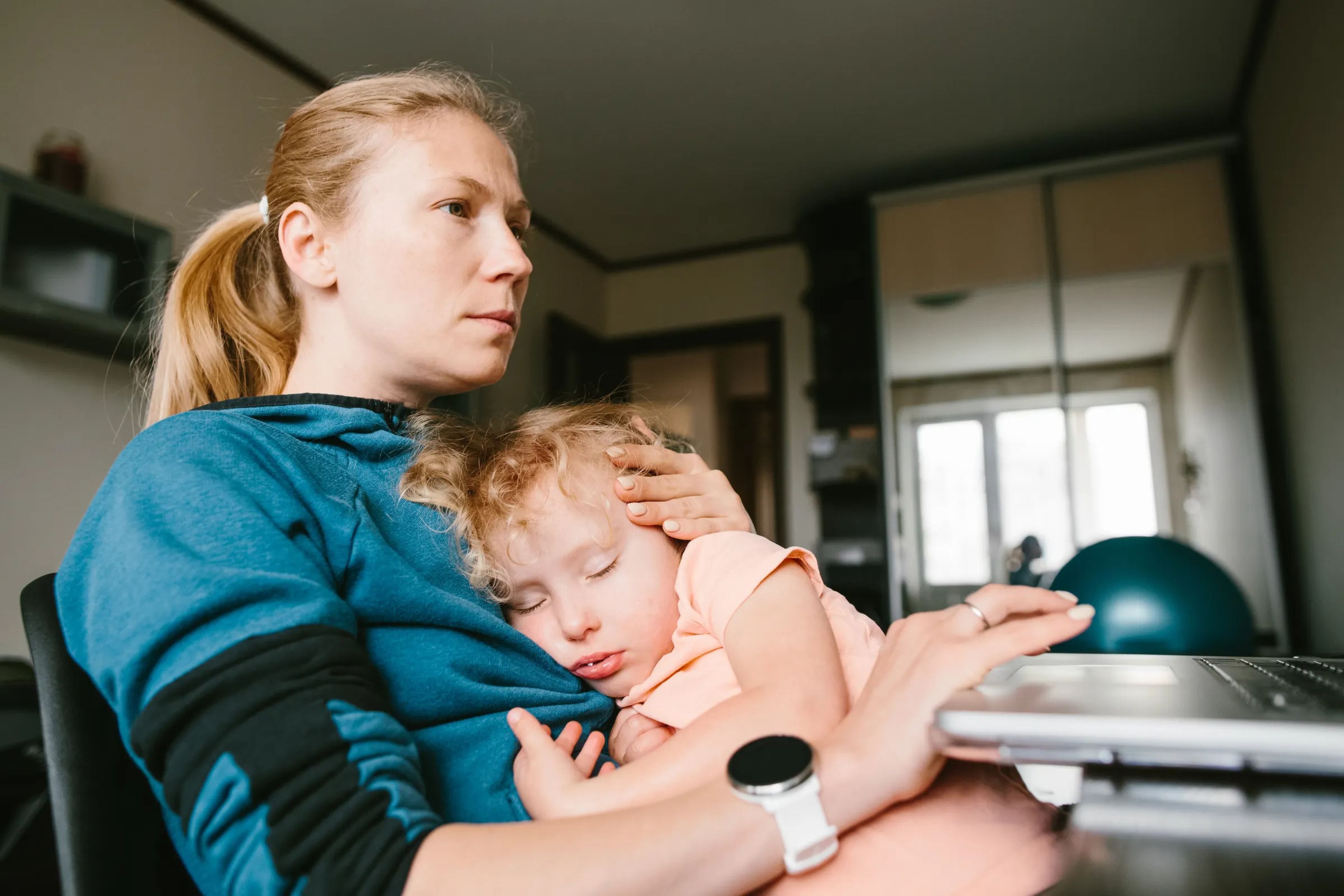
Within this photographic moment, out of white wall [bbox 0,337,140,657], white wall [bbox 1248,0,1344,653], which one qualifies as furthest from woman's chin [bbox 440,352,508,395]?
white wall [bbox 1248,0,1344,653]

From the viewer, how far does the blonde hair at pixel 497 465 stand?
89 cm

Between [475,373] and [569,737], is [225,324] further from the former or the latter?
[569,737]

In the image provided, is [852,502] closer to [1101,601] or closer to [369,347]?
[1101,601]

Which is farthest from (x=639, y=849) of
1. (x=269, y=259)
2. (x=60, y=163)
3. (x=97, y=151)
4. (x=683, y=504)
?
(x=97, y=151)

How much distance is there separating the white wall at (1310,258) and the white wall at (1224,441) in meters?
0.14

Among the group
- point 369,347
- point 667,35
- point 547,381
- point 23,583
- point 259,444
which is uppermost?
point 667,35

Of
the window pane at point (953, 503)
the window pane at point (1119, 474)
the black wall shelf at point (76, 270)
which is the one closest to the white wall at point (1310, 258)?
the window pane at point (1119, 474)

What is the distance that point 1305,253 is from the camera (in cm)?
315

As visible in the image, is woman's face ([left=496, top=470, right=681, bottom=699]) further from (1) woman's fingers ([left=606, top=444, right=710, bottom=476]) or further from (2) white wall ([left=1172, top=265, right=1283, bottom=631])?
(2) white wall ([left=1172, top=265, right=1283, bottom=631])

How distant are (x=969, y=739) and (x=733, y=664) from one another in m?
0.26

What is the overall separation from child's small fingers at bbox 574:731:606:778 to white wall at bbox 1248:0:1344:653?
2.92m

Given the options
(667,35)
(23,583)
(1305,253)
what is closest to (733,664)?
(23,583)

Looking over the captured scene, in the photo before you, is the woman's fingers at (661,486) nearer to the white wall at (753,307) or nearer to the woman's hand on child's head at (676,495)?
the woman's hand on child's head at (676,495)

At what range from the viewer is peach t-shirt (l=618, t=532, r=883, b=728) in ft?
2.48
